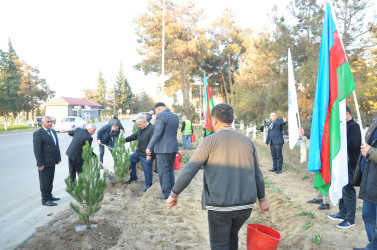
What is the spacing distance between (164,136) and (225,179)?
336cm

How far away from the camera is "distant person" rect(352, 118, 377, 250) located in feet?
10.1

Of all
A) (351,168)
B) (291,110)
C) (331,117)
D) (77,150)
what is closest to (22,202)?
(77,150)

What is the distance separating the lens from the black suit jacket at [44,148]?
580cm

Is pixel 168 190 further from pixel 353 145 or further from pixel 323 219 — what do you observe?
pixel 353 145

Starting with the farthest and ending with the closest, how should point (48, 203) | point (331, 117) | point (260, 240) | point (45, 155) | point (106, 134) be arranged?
point (106, 134) < point (48, 203) < point (45, 155) < point (331, 117) < point (260, 240)

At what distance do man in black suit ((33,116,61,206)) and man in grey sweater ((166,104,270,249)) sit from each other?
424 centimetres

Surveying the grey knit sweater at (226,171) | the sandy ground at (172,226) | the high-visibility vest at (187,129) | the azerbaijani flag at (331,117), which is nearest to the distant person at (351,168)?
the sandy ground at (172,226)

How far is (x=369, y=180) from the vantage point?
3.13 metres

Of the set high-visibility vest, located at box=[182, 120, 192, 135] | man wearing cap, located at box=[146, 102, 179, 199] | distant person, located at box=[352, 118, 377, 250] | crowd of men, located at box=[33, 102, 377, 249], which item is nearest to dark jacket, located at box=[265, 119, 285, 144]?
man wearing cap, located at box=[146, 102, 179, 199]

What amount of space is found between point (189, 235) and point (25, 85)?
49380 millimetres

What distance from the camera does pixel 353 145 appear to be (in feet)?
13.7

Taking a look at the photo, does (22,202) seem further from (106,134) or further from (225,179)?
(225,179)

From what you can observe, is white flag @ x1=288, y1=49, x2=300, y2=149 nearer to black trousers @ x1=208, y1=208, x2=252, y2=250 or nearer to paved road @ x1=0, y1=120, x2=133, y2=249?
black trousers @ x1=208, y1=208, x2=252, y2=250

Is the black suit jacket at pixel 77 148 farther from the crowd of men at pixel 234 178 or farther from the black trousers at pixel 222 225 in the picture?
the black trousers at pixel 222 225
